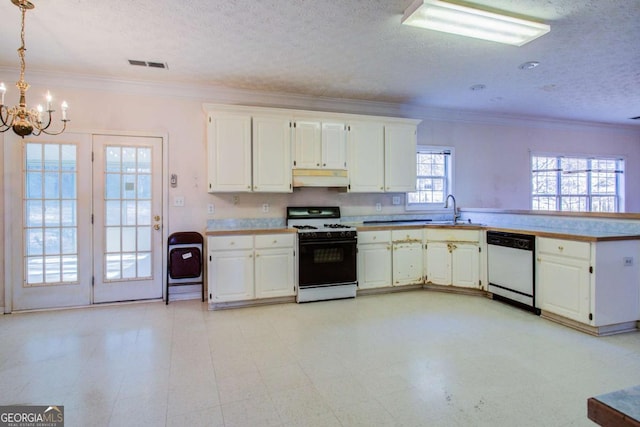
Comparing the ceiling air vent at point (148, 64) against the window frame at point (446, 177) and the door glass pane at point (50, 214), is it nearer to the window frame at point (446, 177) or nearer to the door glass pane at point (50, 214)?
the door glass pane at point (50, 214)

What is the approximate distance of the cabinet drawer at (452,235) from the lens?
430 cm

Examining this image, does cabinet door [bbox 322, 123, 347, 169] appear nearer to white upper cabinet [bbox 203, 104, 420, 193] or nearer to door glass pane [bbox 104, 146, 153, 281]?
white upper cabinet [bbox 203, 104, 420, 193]

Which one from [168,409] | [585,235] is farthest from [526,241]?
[168,409]

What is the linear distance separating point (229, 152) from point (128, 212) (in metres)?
1.41

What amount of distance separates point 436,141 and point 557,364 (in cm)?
366

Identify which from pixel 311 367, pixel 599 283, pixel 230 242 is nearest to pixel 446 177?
pixel 599 283

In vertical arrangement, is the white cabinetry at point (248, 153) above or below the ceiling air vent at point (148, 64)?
below

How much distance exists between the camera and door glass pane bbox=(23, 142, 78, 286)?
12.4ft

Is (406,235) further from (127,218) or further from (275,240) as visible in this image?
(127,218)

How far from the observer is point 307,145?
433 centimetres

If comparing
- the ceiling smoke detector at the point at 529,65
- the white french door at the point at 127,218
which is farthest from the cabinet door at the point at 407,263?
the white french door at the point at 127,218

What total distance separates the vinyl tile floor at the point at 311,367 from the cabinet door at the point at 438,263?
72cm
